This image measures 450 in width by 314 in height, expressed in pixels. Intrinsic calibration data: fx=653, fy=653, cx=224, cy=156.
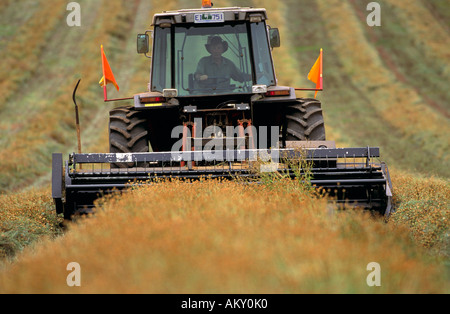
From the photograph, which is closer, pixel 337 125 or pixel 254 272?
pixel 254 272

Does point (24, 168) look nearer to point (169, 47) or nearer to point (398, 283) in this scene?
point (169, 47)

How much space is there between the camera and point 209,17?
389 inches

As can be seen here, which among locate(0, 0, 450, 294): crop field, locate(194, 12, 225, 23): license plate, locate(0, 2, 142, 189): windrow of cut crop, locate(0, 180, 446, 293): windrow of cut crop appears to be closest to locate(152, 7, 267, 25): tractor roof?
locate(194, 12, 225, 23): license plate

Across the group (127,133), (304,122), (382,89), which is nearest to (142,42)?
(127,133)

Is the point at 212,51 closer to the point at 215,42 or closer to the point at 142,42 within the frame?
the point at 215,42

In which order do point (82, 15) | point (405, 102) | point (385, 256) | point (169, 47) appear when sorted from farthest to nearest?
point (82, 15), point (405, 102), point (169, 47), point (385, 256)

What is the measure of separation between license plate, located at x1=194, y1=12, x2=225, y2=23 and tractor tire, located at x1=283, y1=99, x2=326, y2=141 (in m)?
1.70

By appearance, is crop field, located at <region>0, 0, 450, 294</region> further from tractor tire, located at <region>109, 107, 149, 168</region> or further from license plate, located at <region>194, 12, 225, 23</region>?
license plate, located at <region>194, 12, 225, 23</region>

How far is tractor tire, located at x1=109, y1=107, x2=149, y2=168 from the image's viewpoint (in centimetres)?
955

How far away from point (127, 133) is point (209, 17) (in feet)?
7.06

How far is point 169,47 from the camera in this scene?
A: 1016 centimetres
